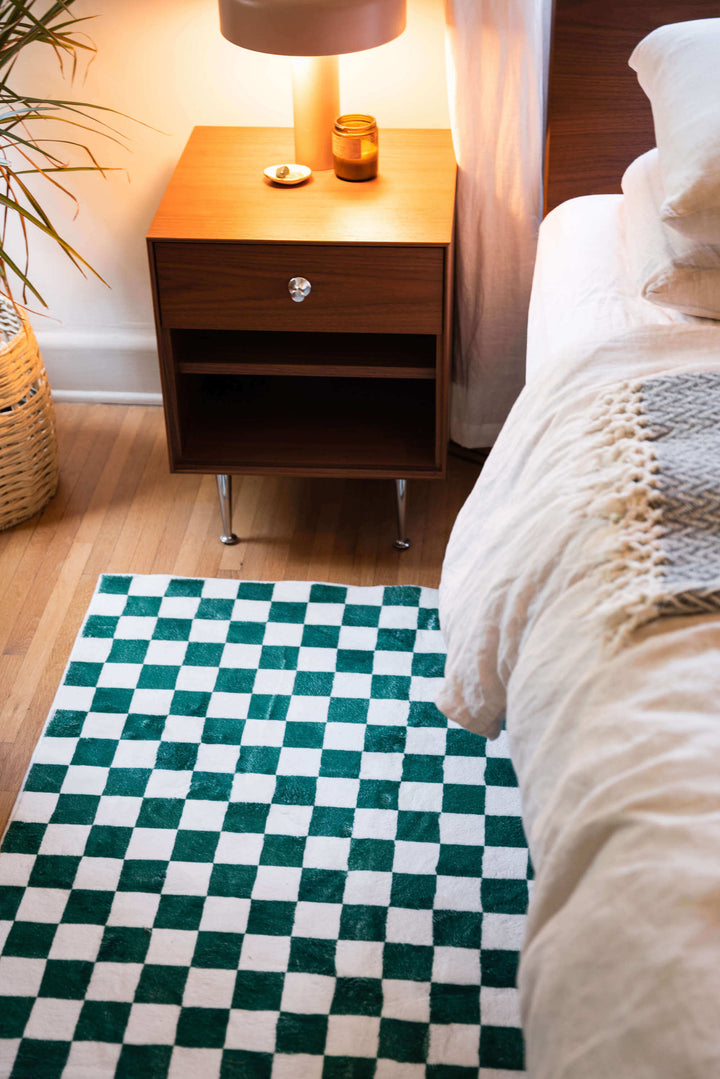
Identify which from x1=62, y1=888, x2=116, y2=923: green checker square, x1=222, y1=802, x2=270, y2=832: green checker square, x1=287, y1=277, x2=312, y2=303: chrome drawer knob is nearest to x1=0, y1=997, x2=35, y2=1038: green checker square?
x1=62, y1=888, x2=116, y2=923: green checker square

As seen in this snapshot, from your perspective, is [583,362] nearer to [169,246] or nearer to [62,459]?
[169,246]

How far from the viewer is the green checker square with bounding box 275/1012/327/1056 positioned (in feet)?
3.88

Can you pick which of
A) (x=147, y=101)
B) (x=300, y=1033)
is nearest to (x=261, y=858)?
(x=300, y=1033)

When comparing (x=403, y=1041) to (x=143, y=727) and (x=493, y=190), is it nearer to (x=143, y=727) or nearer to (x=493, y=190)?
(x=143, y=727)

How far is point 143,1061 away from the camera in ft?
3.85

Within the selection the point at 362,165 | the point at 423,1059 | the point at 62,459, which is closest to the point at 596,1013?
the point at 423,1059

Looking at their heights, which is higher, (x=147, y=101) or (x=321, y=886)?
(x=147, y=101)

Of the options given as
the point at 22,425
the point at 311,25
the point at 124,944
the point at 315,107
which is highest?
the point at 311,25

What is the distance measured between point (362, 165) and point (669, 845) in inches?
49.2

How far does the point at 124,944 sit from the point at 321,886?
0.24 m

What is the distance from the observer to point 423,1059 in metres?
1.17

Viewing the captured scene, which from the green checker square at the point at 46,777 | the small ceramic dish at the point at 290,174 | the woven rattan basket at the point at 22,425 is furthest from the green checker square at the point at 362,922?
the small ceramic dish at the point at 290,174

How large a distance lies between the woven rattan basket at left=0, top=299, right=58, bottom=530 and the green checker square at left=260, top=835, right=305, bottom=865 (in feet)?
2.69

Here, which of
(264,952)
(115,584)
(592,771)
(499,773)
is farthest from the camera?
(115,584)
